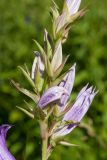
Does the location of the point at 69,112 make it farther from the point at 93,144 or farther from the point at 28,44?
the point at 28,44

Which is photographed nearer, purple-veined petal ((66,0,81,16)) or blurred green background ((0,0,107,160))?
purple-veined petal ((66,0,81,16))

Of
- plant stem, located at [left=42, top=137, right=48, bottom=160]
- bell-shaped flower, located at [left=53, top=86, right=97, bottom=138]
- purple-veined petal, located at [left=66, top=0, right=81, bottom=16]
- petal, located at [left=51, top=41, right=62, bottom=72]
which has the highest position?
purple-veined petal, located at [left=66, top=0, right=81, bottom=16]

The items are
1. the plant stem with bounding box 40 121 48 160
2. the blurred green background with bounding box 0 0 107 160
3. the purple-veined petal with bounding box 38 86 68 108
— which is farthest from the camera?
the blurred green background with bounding box 0 0 107 160

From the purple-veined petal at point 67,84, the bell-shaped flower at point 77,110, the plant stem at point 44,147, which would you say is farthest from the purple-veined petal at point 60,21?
the plant stem at point 44,147

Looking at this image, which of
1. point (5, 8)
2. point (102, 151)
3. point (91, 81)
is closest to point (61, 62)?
point (102, 151)

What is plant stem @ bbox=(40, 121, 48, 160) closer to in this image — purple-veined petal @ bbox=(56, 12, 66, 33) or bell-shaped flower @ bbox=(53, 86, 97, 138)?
bell-shaped flower @ bbox=(53, 86, 97, 138)

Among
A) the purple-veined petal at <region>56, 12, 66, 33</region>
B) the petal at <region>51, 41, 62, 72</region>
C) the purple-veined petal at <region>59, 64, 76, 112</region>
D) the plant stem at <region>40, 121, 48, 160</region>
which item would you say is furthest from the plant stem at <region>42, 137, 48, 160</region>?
the purple-veined petal at <region>56, 12, 66, 33</region>

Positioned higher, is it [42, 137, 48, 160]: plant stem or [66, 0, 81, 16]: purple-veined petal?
[66, 0, 81, 16]: purple-veined petal
